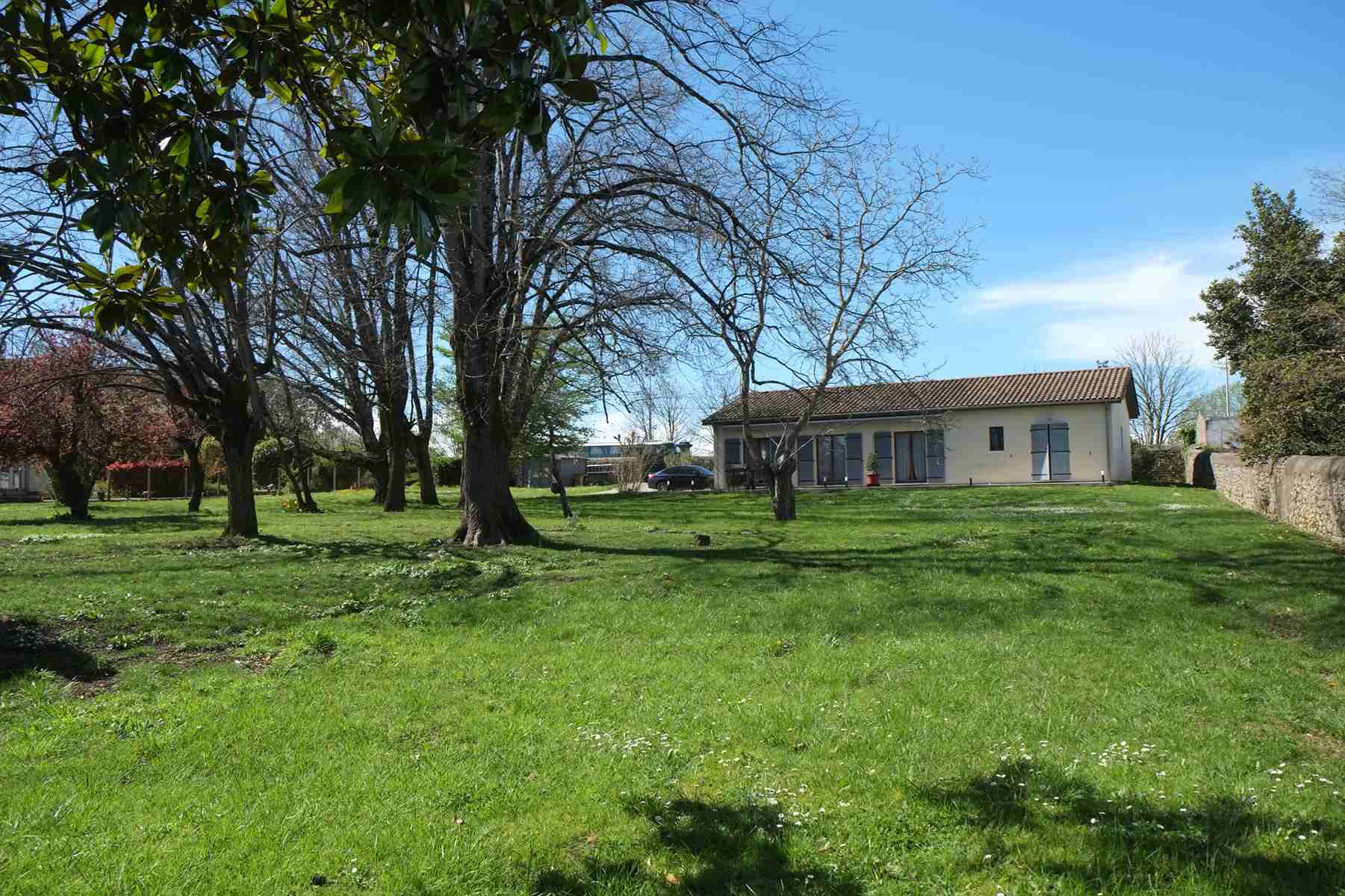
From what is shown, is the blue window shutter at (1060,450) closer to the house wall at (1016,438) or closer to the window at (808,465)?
→ the house wall at (1016,438)

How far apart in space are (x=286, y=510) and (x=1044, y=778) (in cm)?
2566

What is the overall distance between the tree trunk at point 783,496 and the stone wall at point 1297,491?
9.24m

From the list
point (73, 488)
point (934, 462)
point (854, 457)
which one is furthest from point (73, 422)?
point (934, 462)

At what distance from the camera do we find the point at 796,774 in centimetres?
445

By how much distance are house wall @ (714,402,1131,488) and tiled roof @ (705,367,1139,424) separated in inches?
→ 16.5

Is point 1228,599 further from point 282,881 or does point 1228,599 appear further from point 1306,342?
point 1306,342

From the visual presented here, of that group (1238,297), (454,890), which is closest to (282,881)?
(454,890)

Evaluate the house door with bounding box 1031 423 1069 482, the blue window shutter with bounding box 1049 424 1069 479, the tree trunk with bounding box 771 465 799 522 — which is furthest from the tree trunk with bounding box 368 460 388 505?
the blue window shutter with bounding box 1049 424 1069 479

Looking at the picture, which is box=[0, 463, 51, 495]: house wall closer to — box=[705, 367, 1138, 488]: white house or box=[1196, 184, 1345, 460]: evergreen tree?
box=[705, 367, 1138, 488]: white house

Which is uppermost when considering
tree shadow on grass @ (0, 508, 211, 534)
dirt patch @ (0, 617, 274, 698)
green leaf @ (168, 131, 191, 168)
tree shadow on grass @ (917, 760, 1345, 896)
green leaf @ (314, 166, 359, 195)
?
green leaf @ (168, 131, 191, 168)

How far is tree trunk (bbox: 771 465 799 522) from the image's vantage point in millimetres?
19516

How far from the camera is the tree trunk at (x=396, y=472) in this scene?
25.9 metres

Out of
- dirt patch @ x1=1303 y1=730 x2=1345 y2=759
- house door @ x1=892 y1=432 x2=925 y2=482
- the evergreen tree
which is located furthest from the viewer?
house door @ x1=892 y1=432 x2=925 y2=482

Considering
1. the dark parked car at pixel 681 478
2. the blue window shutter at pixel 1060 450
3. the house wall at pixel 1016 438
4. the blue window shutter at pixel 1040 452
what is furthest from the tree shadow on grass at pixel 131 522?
the blue window shutter at pixel 1060 450
